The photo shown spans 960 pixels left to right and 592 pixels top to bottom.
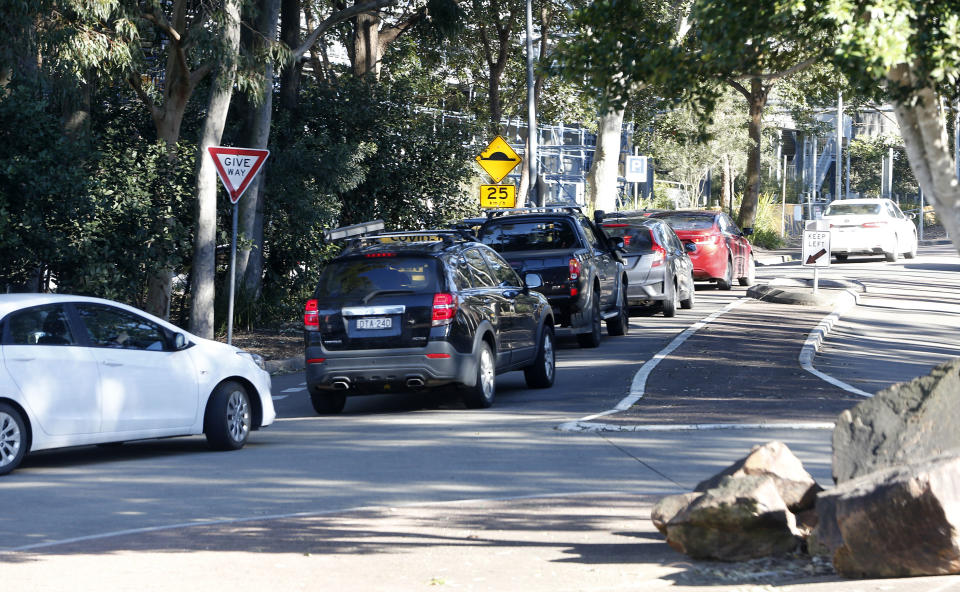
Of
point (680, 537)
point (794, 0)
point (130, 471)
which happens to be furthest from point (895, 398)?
point (130, 471)

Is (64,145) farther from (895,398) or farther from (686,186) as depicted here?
(686,186)

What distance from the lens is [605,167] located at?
3416 cm

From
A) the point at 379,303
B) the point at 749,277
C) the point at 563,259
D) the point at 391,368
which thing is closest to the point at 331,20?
the point at 563,259

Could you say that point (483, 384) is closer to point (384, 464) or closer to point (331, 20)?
point (384, 464)

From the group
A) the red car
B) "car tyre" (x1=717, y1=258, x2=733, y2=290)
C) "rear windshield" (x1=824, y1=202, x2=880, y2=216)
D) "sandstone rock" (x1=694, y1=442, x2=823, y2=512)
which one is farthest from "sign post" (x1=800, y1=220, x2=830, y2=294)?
"sandstone rock" (x1=694, y1=442, x2=823, y2=512)

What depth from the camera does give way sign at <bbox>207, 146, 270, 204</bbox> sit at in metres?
17.1

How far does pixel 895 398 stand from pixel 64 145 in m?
13.5

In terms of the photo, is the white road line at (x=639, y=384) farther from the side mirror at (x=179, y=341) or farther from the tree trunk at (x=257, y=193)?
the tree trunk at (x=257, y=193)

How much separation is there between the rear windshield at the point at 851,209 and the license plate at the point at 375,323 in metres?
27.1

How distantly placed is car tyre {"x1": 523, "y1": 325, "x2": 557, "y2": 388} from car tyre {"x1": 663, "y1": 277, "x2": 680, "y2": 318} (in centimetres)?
790

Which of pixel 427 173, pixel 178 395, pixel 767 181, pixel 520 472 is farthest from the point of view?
pixel 767 181

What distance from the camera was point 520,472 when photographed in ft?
31.0

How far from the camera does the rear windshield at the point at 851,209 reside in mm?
37594

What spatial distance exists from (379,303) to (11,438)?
4.03 m
